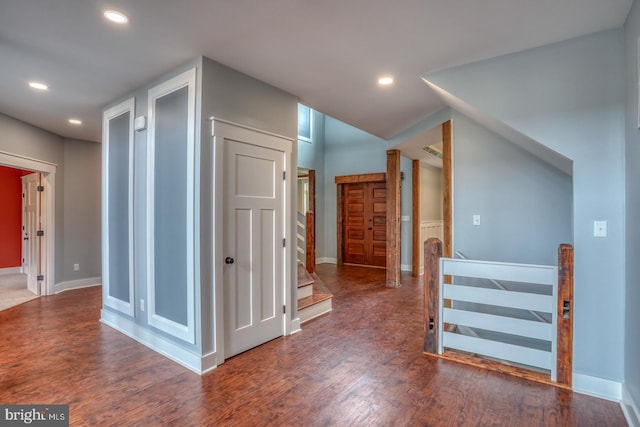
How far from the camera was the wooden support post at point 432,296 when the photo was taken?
292 centimetres

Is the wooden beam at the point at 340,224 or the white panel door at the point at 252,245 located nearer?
the white panel door at the point at 252,245

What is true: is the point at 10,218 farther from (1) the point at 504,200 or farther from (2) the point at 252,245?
(1) the point at 504,200

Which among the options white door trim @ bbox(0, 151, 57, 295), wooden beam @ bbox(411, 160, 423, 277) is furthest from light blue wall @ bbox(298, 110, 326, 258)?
white door trim @ bbox(0, 151, 57, 295)

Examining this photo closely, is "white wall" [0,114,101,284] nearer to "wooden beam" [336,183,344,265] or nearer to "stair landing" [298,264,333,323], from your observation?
"stair landing" [298,264,333,323]

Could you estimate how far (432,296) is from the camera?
2.94 meters

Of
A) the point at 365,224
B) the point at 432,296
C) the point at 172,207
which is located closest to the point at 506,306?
the point at 432,296

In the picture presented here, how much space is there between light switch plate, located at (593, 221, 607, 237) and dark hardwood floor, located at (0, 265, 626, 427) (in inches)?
45.3

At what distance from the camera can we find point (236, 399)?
2193mm

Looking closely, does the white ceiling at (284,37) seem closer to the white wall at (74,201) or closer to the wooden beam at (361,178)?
the white wall at (74,201)

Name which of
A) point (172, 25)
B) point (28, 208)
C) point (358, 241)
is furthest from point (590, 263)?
point (28, 208)

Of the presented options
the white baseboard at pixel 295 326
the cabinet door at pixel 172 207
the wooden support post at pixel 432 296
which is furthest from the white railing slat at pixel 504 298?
the cabinet door at pixel 172 207

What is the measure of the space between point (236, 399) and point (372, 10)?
9.02 feet

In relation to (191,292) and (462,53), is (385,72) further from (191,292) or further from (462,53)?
(191,292)

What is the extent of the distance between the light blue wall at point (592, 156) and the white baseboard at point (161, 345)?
2837mm
